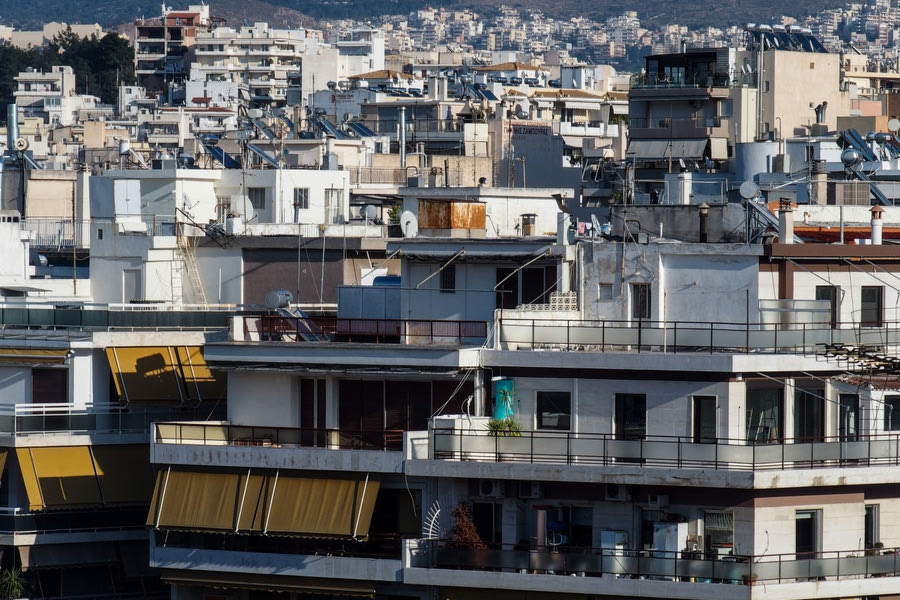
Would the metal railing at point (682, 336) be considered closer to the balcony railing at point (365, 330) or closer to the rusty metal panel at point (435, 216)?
the balcony railing at point (365, 330)

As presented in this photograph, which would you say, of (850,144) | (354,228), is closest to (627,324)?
(354,228)

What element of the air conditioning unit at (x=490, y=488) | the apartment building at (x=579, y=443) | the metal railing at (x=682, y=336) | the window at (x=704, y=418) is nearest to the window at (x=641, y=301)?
the apartment building at (x=579, y=443)

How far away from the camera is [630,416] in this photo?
121ft

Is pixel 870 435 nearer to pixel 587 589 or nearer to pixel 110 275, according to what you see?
pixel 587 589

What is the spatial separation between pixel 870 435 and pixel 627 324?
4285 mm

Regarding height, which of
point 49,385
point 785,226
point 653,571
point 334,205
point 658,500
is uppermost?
point 334,205

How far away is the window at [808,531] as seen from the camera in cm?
3634

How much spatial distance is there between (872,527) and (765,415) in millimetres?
2673

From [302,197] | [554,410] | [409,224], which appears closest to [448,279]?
[409,224]

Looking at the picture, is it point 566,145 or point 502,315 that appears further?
point 566,145

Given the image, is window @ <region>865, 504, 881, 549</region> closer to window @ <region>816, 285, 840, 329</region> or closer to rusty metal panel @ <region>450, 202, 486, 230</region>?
window @ <region>816, 285, 840, 329</region>

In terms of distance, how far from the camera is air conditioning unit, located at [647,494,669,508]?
36125 millimetres

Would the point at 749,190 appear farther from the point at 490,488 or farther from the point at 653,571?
the point at 653,571

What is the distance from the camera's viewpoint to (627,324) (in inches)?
1475
